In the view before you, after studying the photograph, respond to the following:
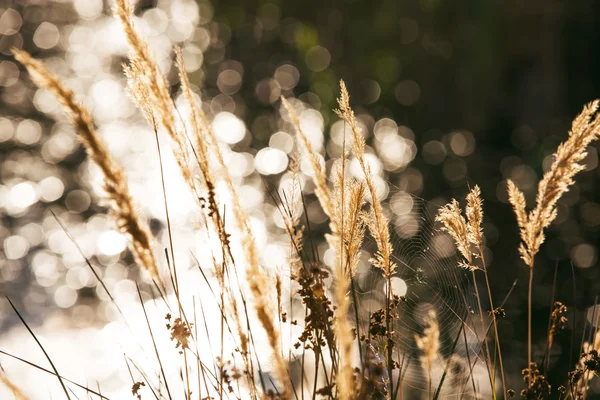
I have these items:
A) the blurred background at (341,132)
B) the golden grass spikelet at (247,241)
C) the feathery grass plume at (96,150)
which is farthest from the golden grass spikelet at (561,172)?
the blurred background at (341,132)

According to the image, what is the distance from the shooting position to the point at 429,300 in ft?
21.1

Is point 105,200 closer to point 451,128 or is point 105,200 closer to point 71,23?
point 451,128

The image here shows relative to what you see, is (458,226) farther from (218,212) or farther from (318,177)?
(218,212)

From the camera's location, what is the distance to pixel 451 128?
13.0 meters

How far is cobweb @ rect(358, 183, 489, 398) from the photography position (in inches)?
106

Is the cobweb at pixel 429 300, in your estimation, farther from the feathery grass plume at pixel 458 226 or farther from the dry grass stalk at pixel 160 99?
the dry grass stalk at pixel 160 99

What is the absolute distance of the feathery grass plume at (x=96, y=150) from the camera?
4.47ft

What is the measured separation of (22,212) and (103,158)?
12630 millimetres

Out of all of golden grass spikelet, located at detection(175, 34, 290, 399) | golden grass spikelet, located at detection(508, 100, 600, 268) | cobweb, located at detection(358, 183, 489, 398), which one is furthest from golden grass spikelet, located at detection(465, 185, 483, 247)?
golden grass spikelet, located at detection(175, 34, 290, 399)

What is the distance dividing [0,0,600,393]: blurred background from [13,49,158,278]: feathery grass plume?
21.1 feet

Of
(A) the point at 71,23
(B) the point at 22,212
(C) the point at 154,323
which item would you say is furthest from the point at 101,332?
(A) the point at 71,23

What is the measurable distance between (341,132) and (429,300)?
7.82m

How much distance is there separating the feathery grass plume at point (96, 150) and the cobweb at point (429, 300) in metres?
0.99

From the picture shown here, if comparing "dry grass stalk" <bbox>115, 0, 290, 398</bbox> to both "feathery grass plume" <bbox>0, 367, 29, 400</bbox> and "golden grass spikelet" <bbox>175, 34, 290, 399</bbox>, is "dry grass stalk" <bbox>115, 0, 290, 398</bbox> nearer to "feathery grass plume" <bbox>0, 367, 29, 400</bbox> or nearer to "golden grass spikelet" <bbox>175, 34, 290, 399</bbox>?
"golden grass spikelet" <bbox>175, 34, 290, 399</bbox>
